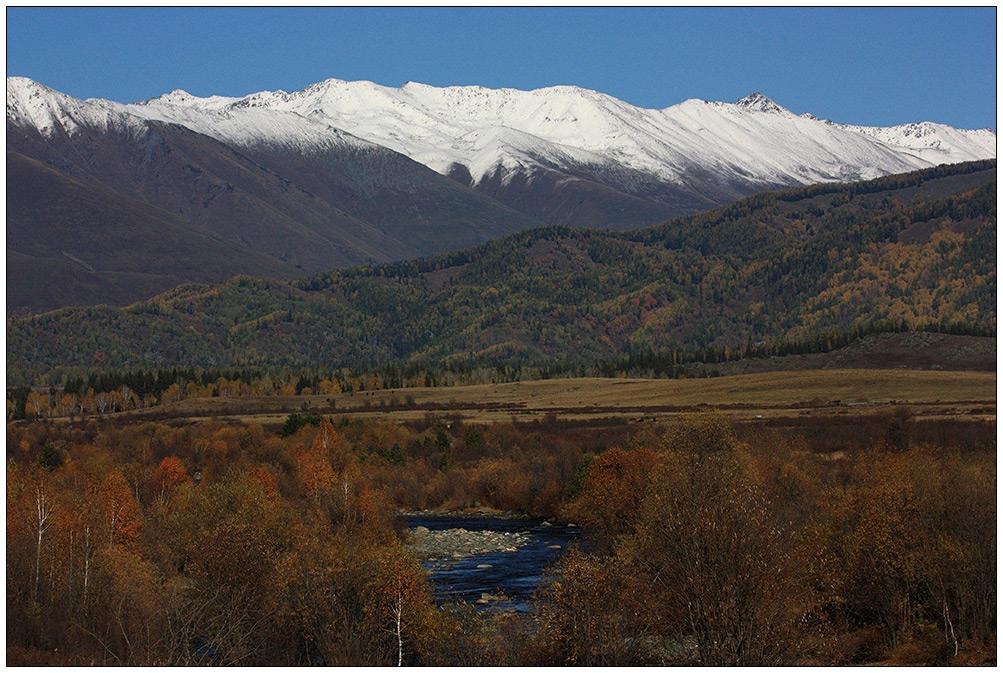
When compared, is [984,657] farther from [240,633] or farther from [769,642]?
[240,633]

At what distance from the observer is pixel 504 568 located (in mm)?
92688

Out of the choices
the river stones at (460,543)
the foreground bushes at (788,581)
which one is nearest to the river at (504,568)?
the river stones at (460,543)

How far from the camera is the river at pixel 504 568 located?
79.1 m

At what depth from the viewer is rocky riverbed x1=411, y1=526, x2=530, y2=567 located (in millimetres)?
101438

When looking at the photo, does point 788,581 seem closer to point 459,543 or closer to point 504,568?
point 504,568

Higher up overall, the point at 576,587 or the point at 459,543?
the point at 576,587

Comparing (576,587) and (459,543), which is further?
(459,543)

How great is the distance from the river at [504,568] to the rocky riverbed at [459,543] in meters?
1.37

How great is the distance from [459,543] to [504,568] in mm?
15760

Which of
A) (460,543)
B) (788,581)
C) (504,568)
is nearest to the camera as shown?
(788,581)

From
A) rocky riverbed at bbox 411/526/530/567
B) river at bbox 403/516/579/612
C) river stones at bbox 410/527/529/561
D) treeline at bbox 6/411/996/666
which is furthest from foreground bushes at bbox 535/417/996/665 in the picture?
river stones at bbox 410/527/529/561

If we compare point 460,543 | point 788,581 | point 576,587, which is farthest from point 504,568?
point 788,581

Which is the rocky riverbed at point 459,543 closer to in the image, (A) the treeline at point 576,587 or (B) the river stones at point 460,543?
(B) the river stones at point 460,543

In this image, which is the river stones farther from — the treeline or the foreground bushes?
the foreground bushes
